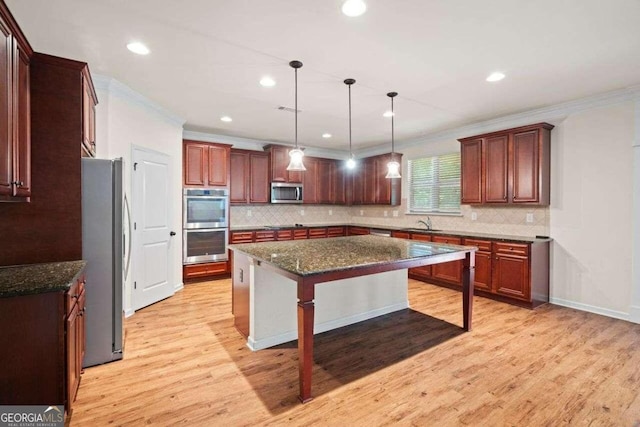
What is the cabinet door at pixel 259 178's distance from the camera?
5879mm

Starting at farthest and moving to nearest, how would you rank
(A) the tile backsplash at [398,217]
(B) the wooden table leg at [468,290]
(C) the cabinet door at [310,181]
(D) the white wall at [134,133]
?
(C) the cabinet door at [310,181] < (A) the tile backsplash at [398,217] < (D) the white wall at [134,133] < (B) the wooden table leg at [468,290]

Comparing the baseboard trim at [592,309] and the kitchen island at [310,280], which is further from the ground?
the kitchen island at [310,280]

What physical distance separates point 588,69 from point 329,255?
10.1 feet

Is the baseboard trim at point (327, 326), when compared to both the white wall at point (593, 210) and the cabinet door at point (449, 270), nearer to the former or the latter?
the cabinet door at point (449, 270)

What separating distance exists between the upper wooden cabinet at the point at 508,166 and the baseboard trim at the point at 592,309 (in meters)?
1.32

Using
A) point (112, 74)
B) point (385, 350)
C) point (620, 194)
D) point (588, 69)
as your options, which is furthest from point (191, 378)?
point (620, 194)

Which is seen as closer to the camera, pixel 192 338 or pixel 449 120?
pixel 192 338

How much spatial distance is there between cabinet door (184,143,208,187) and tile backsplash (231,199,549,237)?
1.07 m

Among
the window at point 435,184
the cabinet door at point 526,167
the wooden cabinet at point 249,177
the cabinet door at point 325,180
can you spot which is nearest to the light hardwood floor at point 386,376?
the cabinet door at point 526,167

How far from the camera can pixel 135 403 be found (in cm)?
203

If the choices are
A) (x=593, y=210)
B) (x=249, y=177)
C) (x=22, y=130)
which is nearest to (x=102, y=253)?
(x=22, y=130)

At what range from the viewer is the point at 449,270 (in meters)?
4.80

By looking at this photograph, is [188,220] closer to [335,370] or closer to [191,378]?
[191,378]

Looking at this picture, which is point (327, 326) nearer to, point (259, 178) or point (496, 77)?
point (496, 77)
